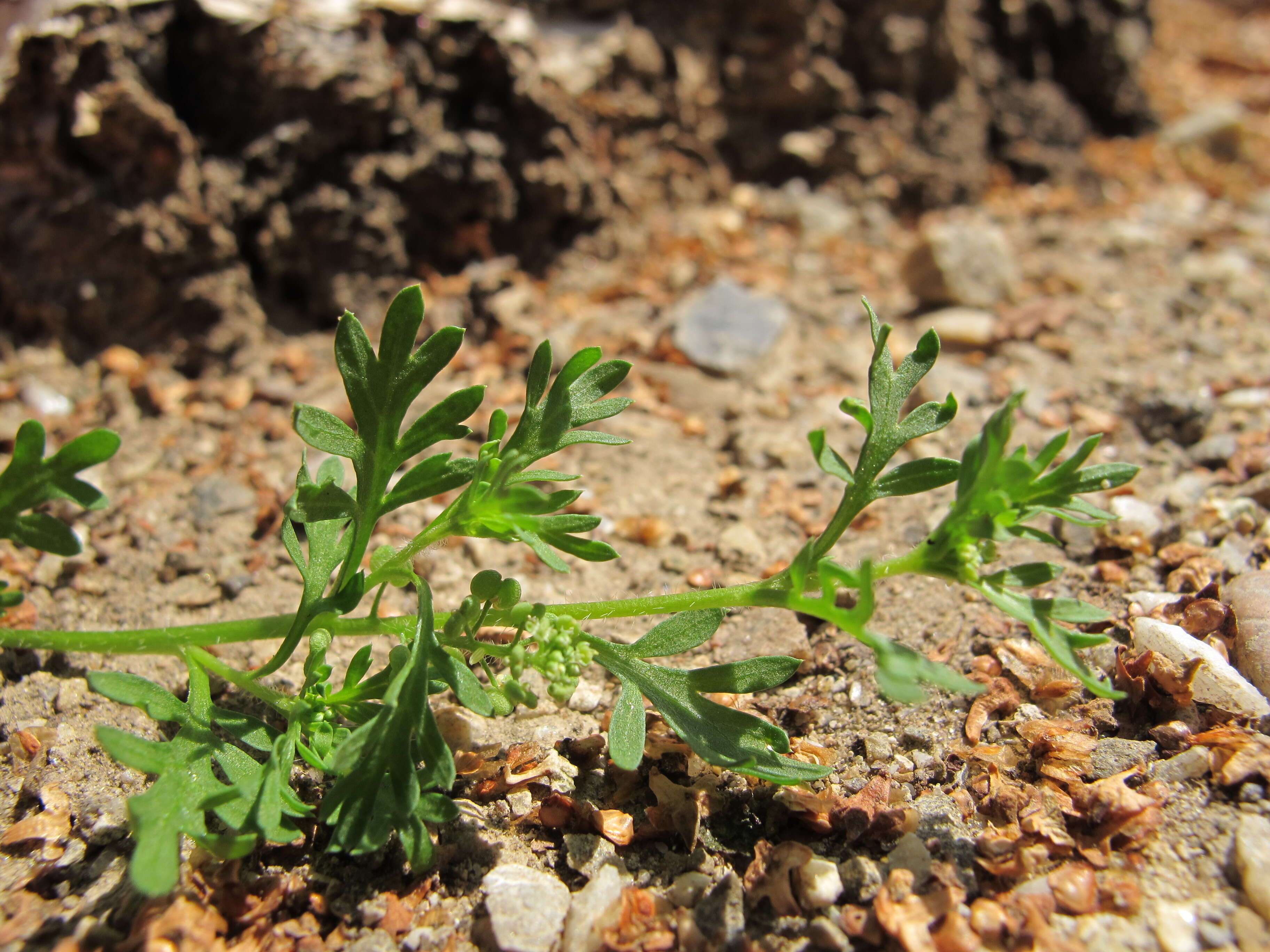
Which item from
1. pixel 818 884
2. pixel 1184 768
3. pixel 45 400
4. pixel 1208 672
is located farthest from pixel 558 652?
pixel 45 400

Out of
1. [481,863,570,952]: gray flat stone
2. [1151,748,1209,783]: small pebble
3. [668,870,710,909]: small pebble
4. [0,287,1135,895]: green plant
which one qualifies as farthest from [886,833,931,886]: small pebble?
[481,863,570,952]: gray flat stone

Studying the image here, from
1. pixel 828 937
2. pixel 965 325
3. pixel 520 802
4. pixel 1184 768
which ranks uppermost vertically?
pixel 965 325

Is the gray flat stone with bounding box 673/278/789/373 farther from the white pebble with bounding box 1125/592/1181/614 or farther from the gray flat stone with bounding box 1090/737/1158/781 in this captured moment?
the gray flat stone with bounding box 1090/737/1158/781

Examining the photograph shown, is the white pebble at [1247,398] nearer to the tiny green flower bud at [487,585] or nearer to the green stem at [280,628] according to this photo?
the green stem at [280,628]

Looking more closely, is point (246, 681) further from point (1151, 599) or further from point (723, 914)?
point (1151, 599)

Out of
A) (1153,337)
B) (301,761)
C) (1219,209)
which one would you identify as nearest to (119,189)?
(301,761)

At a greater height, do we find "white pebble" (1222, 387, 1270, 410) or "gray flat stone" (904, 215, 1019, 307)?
"gray flat stone" (904, 215, 1019, 307)

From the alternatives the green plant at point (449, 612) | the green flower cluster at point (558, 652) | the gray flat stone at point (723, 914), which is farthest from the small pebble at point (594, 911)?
the green flower cluster at point (558, 652)
